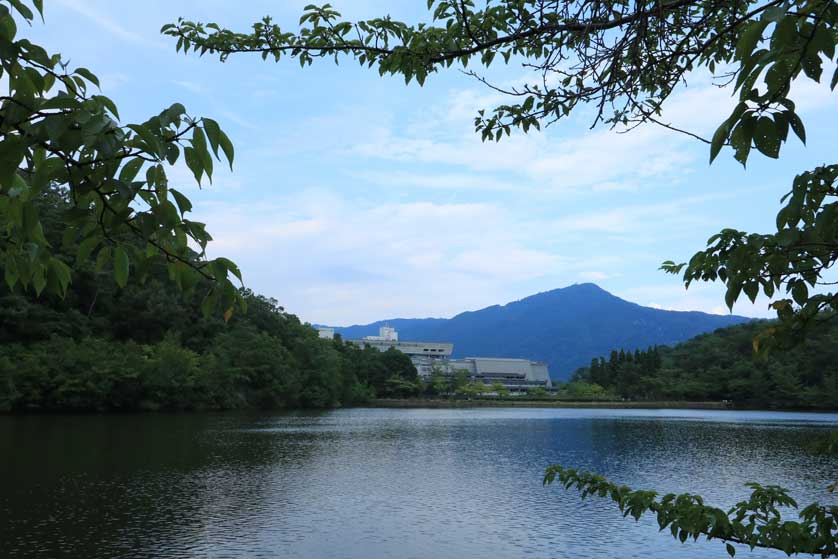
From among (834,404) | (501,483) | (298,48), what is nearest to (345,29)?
(298,48)

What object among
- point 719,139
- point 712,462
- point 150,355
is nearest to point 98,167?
point 719,139

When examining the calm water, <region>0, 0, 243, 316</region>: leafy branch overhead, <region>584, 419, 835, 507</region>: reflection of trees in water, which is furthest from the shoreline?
<region>0, 0, 243, 316</region>: leafy branch overhead

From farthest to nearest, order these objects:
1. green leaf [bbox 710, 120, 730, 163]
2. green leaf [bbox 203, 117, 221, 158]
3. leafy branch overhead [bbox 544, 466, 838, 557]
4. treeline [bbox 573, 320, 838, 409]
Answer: treeline [bbox 573, 320, 838, 409], leafy branch overhead [bbox 544, 466, 838, 557], green leaf [bbox 203, 117, 221, 158], green leaf [bbox 710, 120, 730, 163]

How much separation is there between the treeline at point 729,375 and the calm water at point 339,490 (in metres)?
48.2

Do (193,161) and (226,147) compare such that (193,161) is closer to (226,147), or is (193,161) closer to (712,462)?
(226,147)

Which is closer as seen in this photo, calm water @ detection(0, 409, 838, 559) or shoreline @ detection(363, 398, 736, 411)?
calm water @ detection(0, 409, 838, 559)

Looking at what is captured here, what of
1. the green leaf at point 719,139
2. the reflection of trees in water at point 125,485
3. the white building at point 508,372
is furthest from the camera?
the white building at point 508,372

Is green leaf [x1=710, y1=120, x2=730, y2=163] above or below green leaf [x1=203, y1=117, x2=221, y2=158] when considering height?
below

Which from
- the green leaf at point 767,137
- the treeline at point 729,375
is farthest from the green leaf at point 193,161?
the treeline at point 729,375

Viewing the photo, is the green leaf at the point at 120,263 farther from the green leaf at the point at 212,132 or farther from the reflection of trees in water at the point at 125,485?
the reflection of trees in water at the point at 125,485

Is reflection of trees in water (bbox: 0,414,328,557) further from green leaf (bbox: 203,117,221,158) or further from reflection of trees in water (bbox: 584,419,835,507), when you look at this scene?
reflection of trees in water (bbox: 584,419,835,507)

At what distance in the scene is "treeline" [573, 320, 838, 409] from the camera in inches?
3066

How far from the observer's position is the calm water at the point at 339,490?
537 inches

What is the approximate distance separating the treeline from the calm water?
48164mm
